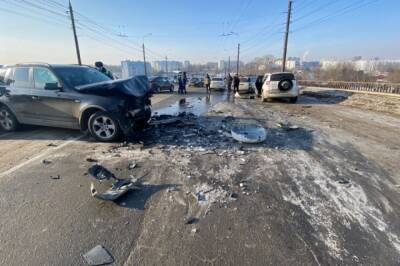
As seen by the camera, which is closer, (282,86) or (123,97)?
(123,97)

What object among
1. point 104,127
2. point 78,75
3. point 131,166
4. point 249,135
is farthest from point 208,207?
point 78,75

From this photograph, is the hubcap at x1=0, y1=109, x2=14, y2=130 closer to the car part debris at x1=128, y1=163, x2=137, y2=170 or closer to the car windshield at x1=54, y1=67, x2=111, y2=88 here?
the car windshield at x1=54, y1=67, x2=111, y2=88

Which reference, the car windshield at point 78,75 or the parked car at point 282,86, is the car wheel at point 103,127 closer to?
the car windshield at point 78,75

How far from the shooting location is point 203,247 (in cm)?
216

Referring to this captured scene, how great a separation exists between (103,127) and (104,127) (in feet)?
0.09

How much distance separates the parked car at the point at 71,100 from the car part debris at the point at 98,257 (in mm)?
3269

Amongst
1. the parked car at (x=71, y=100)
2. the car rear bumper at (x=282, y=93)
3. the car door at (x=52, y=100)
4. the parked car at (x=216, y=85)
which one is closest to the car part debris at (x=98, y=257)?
the parked car at (x=71, y=100)

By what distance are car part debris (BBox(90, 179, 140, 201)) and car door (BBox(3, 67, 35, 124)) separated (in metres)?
4.06

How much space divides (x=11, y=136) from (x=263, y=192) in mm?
6794

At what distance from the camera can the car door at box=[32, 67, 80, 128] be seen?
5.25 metres

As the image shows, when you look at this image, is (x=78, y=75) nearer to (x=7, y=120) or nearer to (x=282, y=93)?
(x=7, y=120)

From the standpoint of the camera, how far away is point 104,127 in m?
5.23

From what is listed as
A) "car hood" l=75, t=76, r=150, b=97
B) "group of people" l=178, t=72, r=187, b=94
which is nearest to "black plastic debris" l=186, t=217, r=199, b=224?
"car hood" l=75, t=76, r=150, b=97

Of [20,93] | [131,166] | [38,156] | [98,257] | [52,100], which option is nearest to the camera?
[98,257]
